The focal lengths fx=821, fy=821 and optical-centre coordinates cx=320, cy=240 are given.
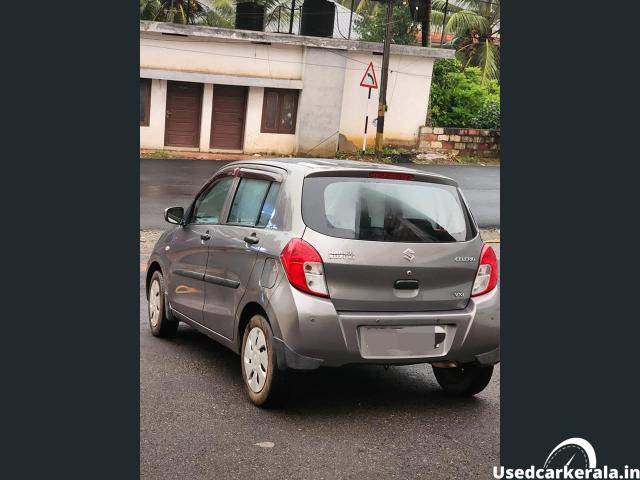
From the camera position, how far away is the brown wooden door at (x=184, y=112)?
20031mm

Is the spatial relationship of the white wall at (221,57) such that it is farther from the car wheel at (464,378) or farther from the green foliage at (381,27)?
the car wheel at (464,378)

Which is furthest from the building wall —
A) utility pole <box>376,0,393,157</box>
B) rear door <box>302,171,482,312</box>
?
rear door <box>302,171,482,312</box>

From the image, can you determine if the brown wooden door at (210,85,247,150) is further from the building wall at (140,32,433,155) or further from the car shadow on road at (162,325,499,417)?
the car shadow on road at (162,325,499,417)

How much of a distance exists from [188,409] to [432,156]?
16.6m

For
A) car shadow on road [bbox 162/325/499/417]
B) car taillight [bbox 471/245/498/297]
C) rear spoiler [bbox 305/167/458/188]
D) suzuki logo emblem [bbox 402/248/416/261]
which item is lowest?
car shadow on road [bbox 162/325/499/417]

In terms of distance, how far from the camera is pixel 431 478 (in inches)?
127

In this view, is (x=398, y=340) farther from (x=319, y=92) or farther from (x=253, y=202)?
(x=319, y=92)

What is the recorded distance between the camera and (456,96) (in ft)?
71.0

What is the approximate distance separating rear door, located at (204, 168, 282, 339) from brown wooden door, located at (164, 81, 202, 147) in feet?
51.4

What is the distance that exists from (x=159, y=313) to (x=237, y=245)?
1.22 metres

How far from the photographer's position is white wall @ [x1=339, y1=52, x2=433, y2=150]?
63.7 ft

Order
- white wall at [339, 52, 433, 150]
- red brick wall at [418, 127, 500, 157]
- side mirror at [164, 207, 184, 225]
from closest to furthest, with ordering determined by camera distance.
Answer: side mirror at [164, 207, 184, 225] → white wall at [339, 52, 433, 150] → red brick wall at [418, 127, 500, 157]
